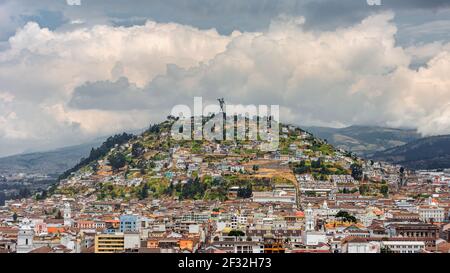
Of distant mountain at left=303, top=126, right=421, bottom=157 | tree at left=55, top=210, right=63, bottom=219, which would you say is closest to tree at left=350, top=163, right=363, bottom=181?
tree at left=55, top=210, right=63, bottom=219

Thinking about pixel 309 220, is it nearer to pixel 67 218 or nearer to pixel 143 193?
pixel 67 218

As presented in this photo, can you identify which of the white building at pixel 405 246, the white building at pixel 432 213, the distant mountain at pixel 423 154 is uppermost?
the distant mountain at pixel 423 154

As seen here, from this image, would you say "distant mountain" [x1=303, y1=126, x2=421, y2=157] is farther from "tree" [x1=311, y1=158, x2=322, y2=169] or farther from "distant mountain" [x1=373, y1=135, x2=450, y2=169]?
"tree" [x1=311, y1=158, x2=322, y2=169]

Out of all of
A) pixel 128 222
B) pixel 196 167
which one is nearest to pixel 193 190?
pixel 196 167

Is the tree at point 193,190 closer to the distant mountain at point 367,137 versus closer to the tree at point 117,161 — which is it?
the tree at point 117,161

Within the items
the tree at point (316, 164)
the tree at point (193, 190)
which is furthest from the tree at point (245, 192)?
the tree at point (316, 164)
